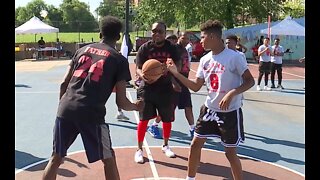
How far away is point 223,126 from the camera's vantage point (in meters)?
4.68

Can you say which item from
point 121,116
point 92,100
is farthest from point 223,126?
point 121,116

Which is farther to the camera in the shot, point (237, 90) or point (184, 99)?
point (184, 99)

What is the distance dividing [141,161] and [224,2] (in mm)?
29763

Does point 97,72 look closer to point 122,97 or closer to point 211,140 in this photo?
point 122,97

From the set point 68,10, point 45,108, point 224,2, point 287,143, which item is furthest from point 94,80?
point 68,10

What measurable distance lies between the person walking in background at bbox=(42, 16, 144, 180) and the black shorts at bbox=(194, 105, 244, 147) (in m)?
1.00

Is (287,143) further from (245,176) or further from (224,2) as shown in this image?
(224,2)

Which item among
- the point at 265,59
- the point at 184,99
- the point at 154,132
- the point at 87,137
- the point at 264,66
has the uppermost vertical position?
the point at 265,59

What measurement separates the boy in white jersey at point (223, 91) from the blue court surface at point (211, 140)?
1656 millimetres

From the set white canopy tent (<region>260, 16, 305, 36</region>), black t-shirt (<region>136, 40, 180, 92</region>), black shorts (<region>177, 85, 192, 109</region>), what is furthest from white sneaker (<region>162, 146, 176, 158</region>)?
white canopy tent (<region>260, 16, 305, 36</region>)

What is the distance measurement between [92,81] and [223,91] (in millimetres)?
1502

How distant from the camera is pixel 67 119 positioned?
13.6 feet

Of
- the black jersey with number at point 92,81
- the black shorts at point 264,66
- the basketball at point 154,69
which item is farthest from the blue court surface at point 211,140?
the black jersey with number at point 92,81

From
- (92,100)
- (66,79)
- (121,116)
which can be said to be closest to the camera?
(92,100)
